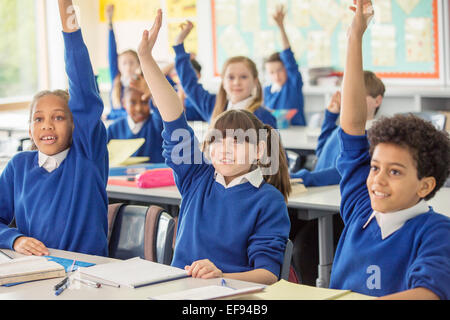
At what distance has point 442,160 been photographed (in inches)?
64.2

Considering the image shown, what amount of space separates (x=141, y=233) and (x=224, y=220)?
1.07ft

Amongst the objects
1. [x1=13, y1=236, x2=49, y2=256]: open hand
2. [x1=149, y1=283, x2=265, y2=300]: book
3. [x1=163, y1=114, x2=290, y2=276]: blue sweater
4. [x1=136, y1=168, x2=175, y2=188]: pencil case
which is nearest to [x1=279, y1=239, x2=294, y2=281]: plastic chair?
[x1=163, y1=114, x2=290, y2=276]: blue sweater

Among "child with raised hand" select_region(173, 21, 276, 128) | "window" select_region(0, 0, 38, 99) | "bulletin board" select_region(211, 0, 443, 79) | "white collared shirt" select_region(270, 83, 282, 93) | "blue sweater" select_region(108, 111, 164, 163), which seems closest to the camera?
"child with raised hand" select_region(173, 21, 276, 128)

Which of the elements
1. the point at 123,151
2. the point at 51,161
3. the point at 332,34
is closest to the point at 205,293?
the point at 51,161

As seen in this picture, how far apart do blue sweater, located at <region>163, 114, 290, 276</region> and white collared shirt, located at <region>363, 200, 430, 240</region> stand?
0.37m

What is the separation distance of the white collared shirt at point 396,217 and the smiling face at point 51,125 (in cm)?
110

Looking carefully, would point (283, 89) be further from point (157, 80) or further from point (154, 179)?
point (157, 80)

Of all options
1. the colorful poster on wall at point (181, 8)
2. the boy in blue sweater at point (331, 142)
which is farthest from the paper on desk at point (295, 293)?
the colorful poster on wall at point (181, 8)

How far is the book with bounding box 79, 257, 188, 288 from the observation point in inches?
65.0

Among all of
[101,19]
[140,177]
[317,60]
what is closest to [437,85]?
[317,60]

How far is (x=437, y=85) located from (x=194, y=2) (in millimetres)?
2726

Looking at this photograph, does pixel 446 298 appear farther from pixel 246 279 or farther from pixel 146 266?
pixel 146 266

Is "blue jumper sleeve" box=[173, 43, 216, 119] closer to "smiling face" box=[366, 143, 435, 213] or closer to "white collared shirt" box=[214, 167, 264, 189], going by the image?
"white collared shirt" box=[214, 167, 264, 189]
